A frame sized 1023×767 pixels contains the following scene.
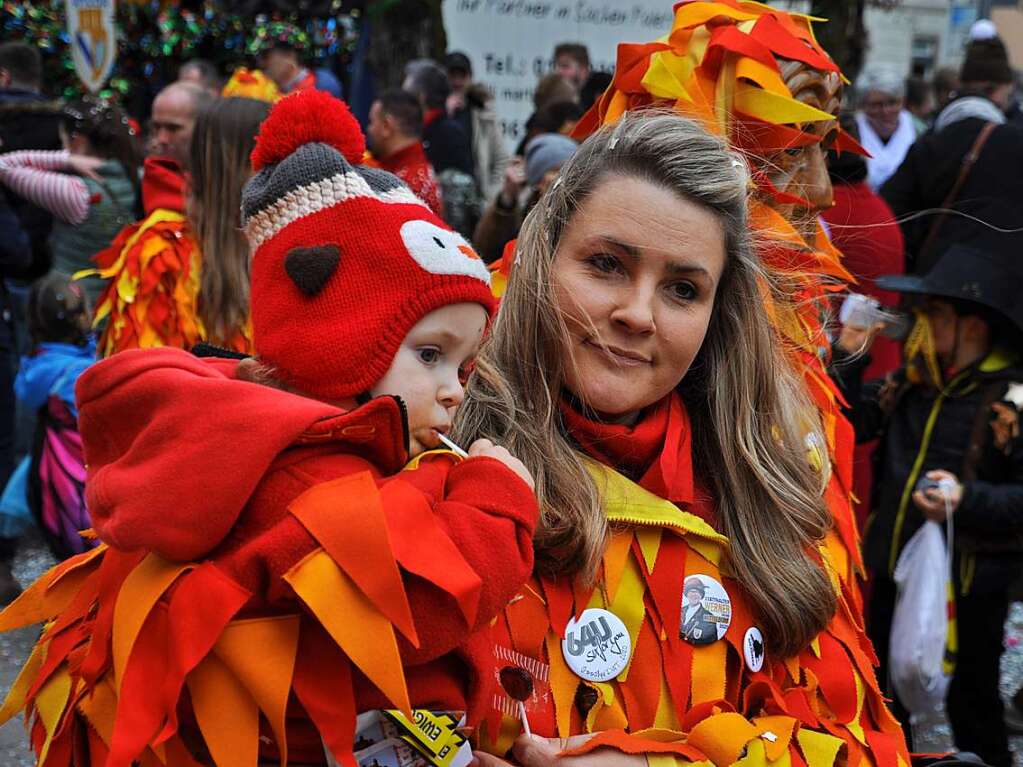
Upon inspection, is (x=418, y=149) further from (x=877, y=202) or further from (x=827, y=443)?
(x=827, y=443)

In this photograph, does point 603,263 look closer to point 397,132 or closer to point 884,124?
point 397,132

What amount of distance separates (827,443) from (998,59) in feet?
19.5

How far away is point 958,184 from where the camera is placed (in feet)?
16.6

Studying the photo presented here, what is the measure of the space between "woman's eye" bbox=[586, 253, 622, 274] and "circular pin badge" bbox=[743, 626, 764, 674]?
633 millimetres

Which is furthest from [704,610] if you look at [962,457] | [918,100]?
[918,100]

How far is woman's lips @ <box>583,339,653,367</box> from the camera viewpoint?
2033 millimetres

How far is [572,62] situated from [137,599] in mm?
8079

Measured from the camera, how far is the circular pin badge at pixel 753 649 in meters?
2.01

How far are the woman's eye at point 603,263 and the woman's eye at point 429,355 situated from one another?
17.2 inches

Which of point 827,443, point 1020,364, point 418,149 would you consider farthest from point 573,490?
point 418,149

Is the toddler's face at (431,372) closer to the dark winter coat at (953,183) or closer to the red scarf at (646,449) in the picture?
the red scarf at (646,449)

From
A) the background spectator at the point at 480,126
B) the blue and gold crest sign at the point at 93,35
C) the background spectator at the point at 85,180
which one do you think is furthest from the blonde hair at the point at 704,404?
the background spectator at the point at 480,126

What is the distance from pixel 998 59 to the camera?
25.1 ft

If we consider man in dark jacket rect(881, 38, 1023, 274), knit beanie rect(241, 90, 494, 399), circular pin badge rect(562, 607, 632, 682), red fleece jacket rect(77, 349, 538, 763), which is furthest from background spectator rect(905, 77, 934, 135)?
red fleece jacket rect(77, 349, 538, 763)
